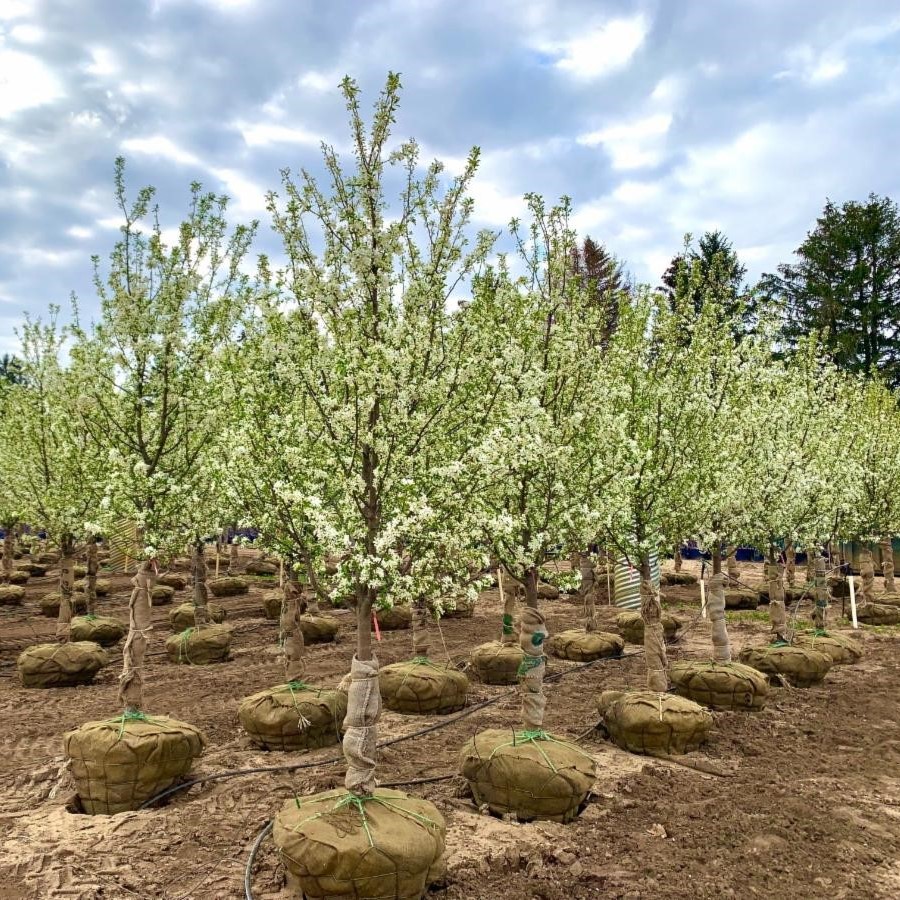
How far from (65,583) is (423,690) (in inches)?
500

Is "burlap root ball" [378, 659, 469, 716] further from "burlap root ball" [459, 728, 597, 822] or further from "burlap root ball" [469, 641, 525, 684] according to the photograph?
"burlap root ball" [459, 728, 597, 822]

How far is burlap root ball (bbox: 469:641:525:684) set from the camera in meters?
14.7

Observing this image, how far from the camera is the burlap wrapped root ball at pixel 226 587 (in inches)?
1118

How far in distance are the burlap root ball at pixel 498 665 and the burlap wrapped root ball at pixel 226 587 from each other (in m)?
16.8

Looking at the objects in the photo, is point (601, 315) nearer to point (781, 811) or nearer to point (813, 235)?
point (781, 811)

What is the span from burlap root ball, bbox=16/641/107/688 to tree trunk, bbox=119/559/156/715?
18.8 feet

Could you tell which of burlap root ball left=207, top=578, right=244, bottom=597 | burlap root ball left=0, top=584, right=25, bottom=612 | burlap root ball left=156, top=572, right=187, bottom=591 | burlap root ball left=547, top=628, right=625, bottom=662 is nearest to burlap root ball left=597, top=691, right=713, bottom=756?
burlap root ball left=547, top=628, right=625, bottom=662

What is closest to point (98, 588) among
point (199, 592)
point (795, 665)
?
point (199, 592)

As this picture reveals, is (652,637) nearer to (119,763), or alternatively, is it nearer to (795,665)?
(795,665)

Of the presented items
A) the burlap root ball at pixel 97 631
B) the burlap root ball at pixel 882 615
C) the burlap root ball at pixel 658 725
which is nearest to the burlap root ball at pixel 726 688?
the burlap root ball at pixel 658 725

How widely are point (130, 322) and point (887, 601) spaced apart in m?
27.6

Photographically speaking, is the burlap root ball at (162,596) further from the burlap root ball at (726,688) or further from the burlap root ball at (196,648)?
the burlap root ball at (726,688)

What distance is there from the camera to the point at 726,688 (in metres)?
12.4

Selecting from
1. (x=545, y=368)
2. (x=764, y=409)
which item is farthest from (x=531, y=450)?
(x=764, y=409)
